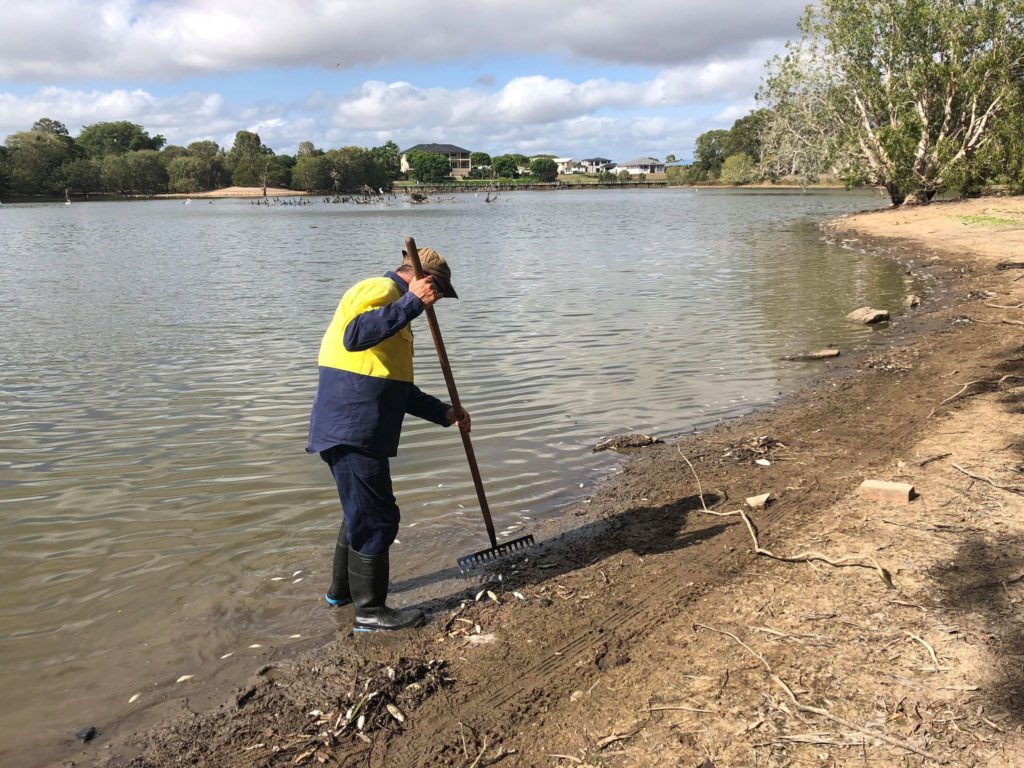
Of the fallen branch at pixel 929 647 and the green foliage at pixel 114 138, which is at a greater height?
the green foliage at pixel 114 138

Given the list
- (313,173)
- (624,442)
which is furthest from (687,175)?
(624,442)

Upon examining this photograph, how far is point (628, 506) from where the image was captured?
21.4 ft

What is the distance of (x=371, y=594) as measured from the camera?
4754 mm

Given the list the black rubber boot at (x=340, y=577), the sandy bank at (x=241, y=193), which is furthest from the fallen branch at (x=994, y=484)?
the sandy bank at (x=241, y=193)

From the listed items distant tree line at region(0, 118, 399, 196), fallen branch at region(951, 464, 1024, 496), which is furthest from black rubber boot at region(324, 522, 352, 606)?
distant tree line at region(0, 118, 399, 196)

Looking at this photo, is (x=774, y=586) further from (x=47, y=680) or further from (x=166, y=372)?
(x=166, y=372)

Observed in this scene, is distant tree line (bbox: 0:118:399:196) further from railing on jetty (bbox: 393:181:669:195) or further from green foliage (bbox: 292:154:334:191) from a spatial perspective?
railing on jetty (bbox: 393:181:669:195)

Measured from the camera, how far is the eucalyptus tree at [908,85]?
37625 millimetres

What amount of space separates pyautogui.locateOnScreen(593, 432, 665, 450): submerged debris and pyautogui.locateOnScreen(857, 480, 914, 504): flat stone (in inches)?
108

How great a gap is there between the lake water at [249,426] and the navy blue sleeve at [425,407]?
1389mm

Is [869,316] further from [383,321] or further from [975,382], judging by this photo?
[383,321]

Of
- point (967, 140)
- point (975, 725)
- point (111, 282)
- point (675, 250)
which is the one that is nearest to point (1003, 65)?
point (967, 140)

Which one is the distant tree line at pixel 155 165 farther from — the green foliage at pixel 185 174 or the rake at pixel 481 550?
the rake at pixel 481 550

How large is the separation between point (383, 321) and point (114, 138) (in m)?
208
